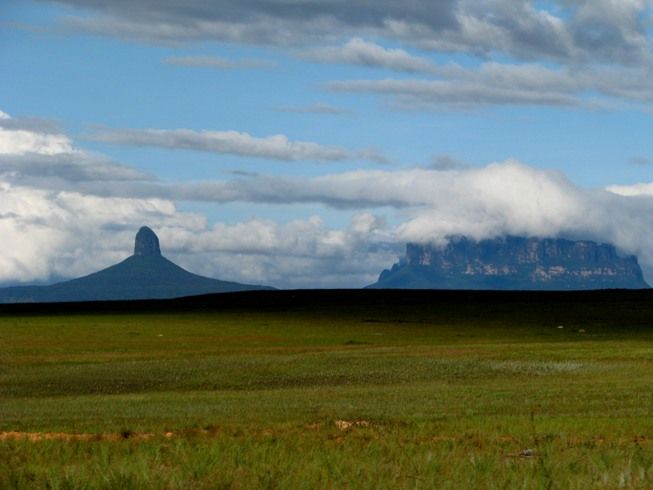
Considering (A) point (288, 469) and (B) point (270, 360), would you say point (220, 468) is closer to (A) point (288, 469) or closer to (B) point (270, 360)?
(A) point (288, 469)

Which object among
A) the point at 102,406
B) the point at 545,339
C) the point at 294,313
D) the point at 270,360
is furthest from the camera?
the point at 294,313

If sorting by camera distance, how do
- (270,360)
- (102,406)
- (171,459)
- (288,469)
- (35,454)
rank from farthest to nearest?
1. (270,360)
2. (102,406)
3. (35,454)
4. (171,459)
5. (288,469)

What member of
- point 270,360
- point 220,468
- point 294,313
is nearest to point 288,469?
point 220,468

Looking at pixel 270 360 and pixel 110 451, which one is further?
pixel 270 360

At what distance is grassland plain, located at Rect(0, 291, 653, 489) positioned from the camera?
1491 centimetres

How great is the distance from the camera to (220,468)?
15352 millimetres

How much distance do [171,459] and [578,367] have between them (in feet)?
128

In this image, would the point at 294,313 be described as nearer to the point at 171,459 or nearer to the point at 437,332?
the point at 437,332

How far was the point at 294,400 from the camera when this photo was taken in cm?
3834

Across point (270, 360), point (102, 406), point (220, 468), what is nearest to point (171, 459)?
point (220, 468)

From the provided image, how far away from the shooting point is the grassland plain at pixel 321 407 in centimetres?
1491

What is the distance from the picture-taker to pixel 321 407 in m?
34.1

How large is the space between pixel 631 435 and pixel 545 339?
6621 centimetres

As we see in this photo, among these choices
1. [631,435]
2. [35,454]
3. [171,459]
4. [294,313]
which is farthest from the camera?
[294,313]
